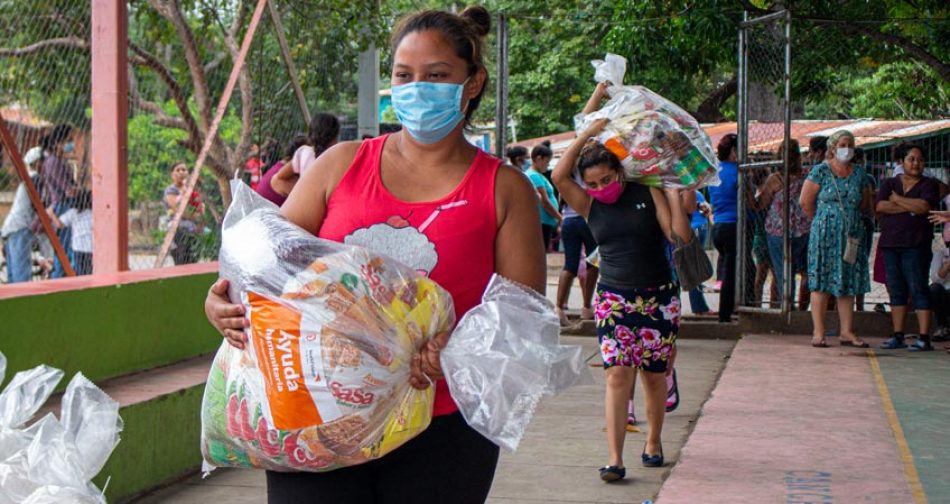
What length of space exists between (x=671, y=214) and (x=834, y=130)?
41.5 feet

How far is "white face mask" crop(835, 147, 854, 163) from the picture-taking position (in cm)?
998

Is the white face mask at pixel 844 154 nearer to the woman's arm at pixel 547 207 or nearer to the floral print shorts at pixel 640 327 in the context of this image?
the woman's arm at pixel 547 207

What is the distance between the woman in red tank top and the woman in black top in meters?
3.21

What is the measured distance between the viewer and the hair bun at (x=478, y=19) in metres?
2.85

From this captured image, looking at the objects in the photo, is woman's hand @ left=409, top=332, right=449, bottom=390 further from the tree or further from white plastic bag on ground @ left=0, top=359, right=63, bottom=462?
the tree

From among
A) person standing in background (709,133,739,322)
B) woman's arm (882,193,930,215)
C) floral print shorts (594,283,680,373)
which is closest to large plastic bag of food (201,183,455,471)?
floral print shorts (594,283,680,373)

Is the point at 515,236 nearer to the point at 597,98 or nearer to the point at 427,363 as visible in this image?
the point at 427,363

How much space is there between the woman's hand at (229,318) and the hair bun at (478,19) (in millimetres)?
805

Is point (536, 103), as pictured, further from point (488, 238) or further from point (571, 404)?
point (488, 238)

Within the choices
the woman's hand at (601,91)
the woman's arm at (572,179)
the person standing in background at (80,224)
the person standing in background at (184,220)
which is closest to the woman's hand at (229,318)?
the woman's arm at (572,179)

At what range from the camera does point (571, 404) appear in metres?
8.24

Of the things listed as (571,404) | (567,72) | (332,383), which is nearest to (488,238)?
(332,383)

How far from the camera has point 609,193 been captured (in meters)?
6.03

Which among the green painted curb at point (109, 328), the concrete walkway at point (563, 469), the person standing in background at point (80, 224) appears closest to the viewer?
the green painted curb at point (109, 328)
